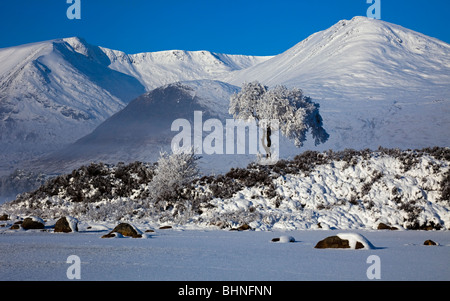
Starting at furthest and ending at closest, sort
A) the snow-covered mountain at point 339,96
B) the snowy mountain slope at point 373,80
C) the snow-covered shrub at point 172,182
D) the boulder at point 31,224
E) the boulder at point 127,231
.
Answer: the snow-covered mountain at point 339,96 → the snowy mountain slope at point 373,80 → the snow-covered shrub at point 172,182 → the boulder at point 31,224 → the boulder at point 127,231

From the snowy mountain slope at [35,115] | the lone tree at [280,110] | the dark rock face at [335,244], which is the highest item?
the snowy mountain slope at [35,115]

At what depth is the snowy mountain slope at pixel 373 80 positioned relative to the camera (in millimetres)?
72500

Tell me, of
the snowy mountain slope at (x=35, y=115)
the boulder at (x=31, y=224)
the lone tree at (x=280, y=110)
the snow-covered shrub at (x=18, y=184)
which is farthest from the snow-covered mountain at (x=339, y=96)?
the boulder at (x=31, y=224)

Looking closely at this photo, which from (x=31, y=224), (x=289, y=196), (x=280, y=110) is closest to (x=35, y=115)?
(x=280, y=110)

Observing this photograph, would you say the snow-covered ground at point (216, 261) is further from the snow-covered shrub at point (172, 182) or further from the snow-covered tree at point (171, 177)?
the snow-covered tree at point (171, 177)

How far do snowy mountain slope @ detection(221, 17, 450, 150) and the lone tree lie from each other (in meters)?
31.2

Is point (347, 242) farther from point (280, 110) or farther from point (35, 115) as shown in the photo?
point (35, 115)

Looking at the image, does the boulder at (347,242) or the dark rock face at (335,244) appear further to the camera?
the dark rock face at (335,244)

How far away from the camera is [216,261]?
34.8 feet

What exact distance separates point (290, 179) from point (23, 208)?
55.5 feet

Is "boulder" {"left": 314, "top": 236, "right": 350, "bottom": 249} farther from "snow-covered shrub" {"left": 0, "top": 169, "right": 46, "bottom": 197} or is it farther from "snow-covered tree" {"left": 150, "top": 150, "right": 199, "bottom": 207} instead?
"snow-covered shrub" {"left": 0, "top": 169, "right": 46, "bottom": 197}

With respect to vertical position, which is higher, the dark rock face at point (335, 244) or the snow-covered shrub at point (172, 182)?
the snow-covered shrub at point (172, 182)

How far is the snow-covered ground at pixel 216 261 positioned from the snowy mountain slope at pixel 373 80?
57.6m

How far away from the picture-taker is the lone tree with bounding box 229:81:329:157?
37.1 metres
